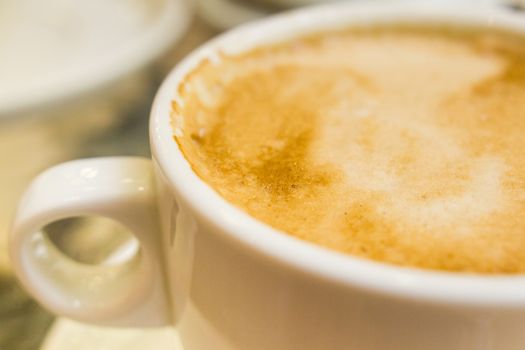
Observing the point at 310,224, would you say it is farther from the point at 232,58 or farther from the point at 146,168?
the point at 232,58

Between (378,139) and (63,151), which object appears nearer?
(378,139)

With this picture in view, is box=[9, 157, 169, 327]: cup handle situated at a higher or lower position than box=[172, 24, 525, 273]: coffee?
lower

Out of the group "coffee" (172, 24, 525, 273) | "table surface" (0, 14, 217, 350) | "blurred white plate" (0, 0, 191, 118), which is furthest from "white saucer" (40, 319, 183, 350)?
"blurred white plate" (0, 0, 191, 118)

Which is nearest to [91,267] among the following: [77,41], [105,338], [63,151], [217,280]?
[105,338]

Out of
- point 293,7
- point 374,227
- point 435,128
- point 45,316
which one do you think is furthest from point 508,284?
point 293,7

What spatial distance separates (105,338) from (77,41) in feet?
2.35

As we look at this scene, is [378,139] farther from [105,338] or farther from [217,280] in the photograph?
[105,338]

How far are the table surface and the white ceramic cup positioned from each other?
13cm

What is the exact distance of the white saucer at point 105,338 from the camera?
0.66 m

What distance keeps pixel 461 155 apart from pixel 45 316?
517 millimetres

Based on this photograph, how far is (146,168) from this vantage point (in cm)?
54

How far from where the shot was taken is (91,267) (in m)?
0.63

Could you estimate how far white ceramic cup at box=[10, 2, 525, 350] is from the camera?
364mm

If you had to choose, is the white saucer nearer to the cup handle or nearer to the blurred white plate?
the cup handle
